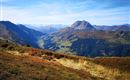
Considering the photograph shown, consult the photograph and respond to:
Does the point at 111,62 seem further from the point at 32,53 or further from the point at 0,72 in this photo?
the point at 0,72

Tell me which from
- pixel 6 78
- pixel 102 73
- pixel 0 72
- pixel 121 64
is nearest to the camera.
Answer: pixel 6 78

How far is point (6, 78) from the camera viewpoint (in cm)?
1345

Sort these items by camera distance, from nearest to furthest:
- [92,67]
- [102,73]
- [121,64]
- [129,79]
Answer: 1. [129,79]
2. [102,73]
3. [92,67]
4. [121,64]

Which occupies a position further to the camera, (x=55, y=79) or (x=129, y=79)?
(x=129, y=79)

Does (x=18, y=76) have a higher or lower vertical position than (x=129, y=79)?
higher

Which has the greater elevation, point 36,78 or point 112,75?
point 36,78

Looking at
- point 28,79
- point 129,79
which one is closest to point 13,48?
point 129,79

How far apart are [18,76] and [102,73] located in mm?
12778

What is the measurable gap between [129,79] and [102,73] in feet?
10.2

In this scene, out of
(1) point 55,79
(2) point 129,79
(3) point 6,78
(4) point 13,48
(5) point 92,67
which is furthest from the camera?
(4) point 13,48

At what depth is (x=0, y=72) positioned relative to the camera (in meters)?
14.4

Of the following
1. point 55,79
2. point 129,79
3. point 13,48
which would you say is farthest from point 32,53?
point 55,79

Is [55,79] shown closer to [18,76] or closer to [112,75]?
[18,76]

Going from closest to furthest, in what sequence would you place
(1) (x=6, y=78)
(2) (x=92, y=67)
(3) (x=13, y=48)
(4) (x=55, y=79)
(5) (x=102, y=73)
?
1. (1) (x=6, y=78)
2. (4) (x=55, y=79)
3. (5) (x=102, y=73)
4. (2) (x=92, y=67)
5. (3) (x=13, y=48)
